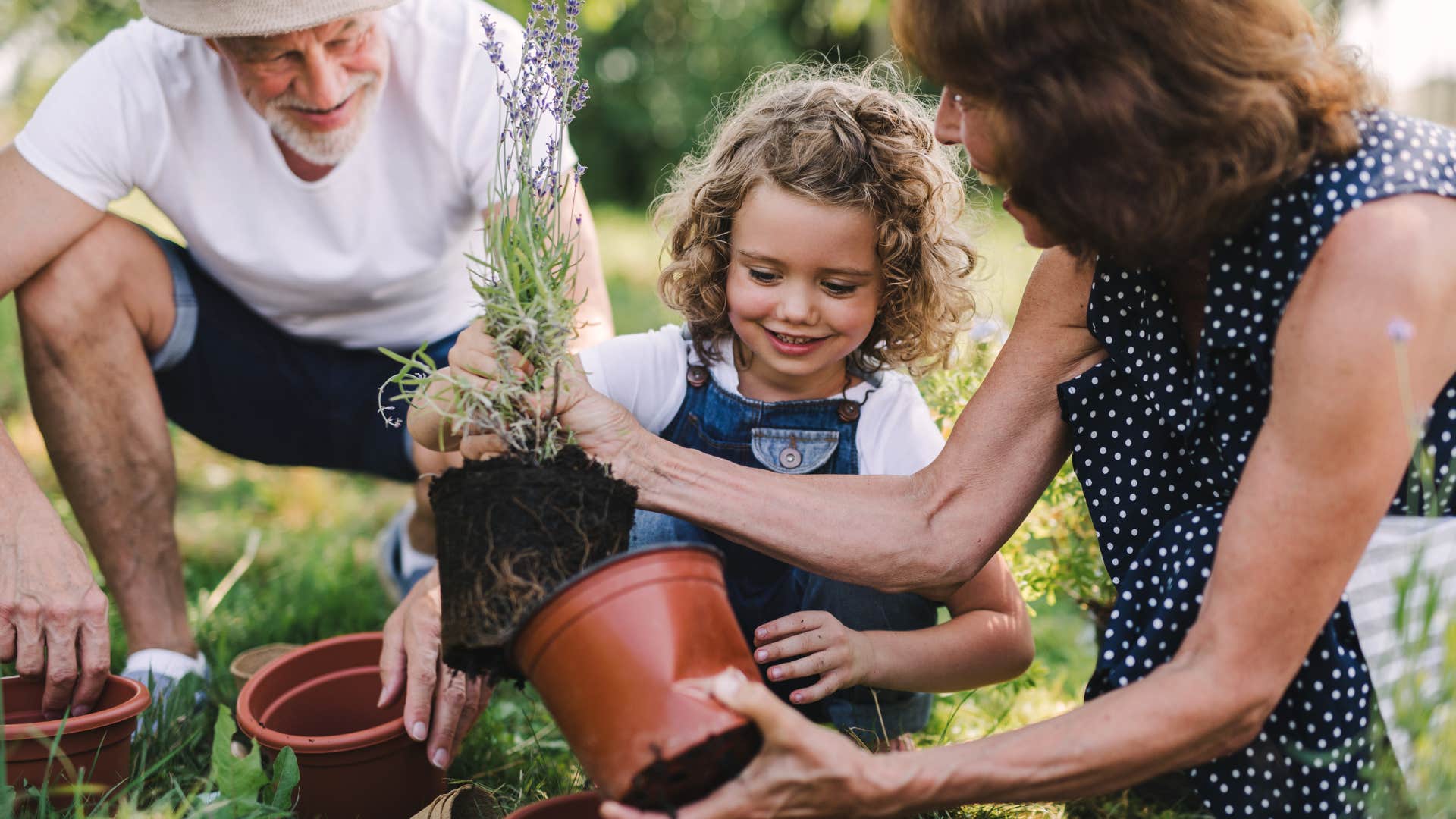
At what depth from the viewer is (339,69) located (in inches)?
103

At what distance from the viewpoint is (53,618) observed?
1986mm

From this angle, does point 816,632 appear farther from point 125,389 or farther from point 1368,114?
point 125,389

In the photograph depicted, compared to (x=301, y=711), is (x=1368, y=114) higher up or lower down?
higher up

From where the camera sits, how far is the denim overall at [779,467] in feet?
7.77

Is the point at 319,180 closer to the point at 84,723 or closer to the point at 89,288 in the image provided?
the point at 89,288

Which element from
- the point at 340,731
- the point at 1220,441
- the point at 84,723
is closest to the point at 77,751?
the point at 84,723

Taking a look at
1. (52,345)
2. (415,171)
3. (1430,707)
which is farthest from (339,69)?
(1430,707)

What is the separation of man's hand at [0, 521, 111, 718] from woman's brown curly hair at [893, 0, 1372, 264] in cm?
180

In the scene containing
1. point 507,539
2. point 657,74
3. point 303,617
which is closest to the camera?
point 507,539

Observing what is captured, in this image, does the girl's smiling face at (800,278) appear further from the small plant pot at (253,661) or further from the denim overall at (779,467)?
the small plant pot at (253,661)

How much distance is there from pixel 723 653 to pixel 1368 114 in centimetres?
126

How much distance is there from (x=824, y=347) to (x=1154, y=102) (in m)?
0.91

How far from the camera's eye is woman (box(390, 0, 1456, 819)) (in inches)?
57.7

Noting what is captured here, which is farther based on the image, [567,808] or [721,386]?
[721,386]
